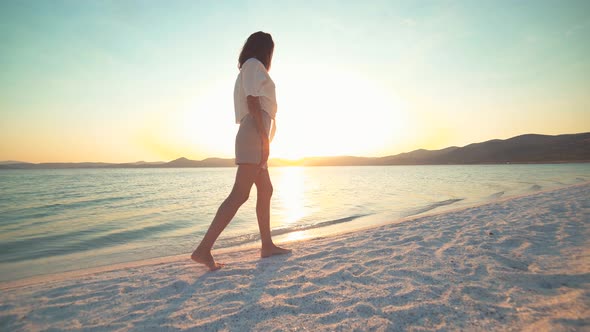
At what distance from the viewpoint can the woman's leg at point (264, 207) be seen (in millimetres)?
3412

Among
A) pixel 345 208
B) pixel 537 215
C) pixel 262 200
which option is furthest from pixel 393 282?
pixel 345 208

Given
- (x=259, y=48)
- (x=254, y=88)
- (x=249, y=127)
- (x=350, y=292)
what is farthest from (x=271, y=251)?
(x=259, y=48)

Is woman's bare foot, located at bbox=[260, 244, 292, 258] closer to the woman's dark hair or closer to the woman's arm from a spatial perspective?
the woman's arm

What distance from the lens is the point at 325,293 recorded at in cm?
237

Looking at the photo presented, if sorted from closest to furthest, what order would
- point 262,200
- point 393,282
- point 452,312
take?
point 452,312 < point 393,282 < point 262,200

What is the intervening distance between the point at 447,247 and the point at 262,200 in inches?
97.4

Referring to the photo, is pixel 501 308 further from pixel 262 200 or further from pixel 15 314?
pixel 15 314

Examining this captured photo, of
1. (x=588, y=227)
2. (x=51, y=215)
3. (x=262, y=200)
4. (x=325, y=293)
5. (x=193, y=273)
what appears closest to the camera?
(x=325, y=293)

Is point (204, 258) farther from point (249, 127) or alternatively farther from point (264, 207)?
point (249, 127)

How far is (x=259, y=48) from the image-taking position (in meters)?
3.28

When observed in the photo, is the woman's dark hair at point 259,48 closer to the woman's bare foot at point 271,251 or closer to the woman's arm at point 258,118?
the woman's arm at point 258,118

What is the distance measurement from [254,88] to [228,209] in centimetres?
136

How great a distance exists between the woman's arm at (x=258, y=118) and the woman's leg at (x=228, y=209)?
0.23 m

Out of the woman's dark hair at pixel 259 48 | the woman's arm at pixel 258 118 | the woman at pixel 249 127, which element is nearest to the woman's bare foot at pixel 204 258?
the woman at pixel 249 127
